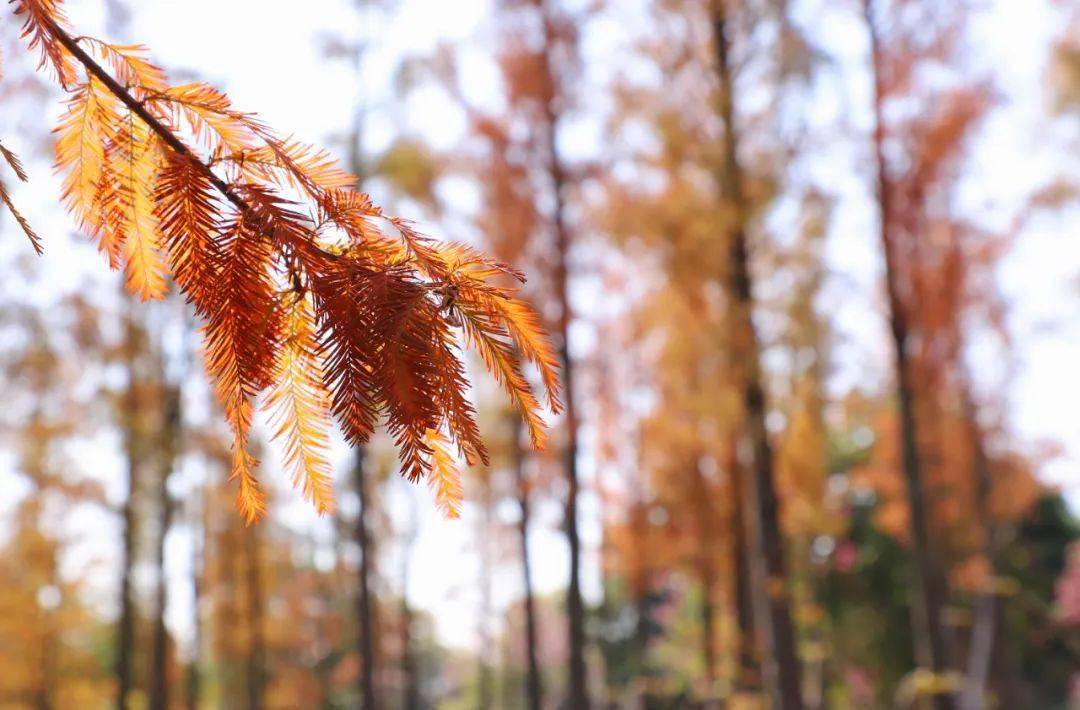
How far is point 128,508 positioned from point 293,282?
1043 cm

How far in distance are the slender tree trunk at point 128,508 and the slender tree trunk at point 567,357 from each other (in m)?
4.38

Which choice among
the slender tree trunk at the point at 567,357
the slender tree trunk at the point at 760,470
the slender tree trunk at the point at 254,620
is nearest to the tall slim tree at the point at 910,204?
the slender tree trunk at the point at 760,470

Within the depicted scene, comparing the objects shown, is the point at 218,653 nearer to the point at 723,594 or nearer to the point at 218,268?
the point at 723,594

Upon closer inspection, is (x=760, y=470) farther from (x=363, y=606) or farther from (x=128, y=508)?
(x=128, y=508)

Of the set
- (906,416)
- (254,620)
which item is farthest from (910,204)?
(254,620)

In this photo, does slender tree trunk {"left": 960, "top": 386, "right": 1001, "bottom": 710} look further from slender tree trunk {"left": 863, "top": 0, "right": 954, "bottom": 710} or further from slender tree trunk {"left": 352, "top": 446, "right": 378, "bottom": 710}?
slender tree trunk {"left": 352, "top": 446, "right": 378, "bottom": 710}

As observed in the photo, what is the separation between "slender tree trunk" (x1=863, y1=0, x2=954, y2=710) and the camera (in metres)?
9.25

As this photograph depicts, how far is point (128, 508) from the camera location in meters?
11.4

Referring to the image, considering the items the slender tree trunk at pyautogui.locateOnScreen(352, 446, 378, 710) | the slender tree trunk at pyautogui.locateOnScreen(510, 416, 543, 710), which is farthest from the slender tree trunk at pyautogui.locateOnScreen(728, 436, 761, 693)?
the slender tree trunk at pyautogui.locateOnScreen(352, 446, 378, 710)

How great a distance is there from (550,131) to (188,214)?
9340mm

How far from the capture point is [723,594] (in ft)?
66.0

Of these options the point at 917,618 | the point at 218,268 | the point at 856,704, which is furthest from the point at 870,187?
the point at 856,704

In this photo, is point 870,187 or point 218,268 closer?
point 218,268

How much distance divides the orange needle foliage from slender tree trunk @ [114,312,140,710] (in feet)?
32.9
